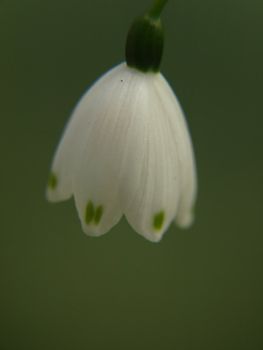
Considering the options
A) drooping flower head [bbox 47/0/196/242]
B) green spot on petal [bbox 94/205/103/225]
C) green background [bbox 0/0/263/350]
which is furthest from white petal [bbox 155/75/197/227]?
green background [bbox 0/0/263/350]

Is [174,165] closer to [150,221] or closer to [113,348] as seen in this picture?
[150,221]

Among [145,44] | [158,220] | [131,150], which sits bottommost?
[158,220]

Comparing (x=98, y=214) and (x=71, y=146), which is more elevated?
(x=71, y=146)

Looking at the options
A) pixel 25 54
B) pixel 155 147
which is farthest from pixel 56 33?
pixel 155 147

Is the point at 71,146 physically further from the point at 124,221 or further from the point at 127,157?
the point at 124,221

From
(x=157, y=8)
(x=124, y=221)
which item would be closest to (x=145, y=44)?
(x=157, y=8)

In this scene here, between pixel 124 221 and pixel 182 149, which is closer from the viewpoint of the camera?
pixel 182 149
